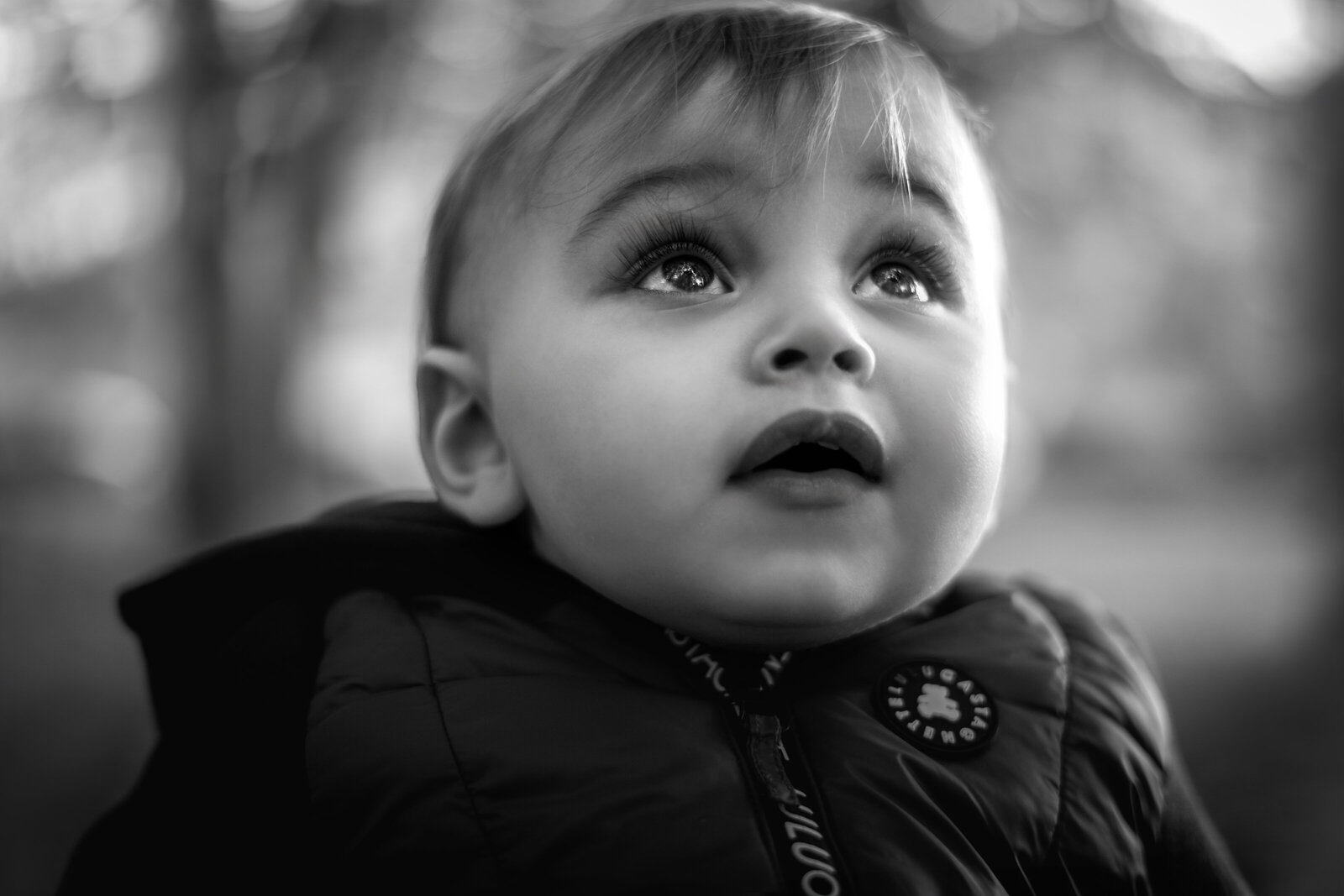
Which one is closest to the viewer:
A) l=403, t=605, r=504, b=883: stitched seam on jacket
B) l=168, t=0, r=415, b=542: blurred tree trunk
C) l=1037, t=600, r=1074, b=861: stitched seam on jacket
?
l=403, t=605, r=504, b=883: stitched seam on jacket

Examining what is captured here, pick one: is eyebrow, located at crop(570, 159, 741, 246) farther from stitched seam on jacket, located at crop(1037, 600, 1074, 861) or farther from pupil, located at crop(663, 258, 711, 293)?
stitched seam on jacket, located at crop(1037, 600, 1074, 861)

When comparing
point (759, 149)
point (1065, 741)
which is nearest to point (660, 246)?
point (759, 149)

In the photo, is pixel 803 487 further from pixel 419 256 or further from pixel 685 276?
pixel 419 256

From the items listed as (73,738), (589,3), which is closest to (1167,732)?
(73,738)

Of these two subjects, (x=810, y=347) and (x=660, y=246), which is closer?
(x=810, y=347)

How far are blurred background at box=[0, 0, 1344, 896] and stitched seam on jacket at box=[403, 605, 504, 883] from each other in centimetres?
174

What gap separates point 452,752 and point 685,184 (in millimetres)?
636

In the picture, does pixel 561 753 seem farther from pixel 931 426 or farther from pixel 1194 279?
pixel 1194 279

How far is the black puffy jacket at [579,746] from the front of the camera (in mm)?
1073

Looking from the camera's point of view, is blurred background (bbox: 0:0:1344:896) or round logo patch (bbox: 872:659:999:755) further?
blurred background (bbox: 0:0:1344:896)

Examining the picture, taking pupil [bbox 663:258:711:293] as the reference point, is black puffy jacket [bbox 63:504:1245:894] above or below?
below

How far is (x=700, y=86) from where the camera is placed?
48.2 inches

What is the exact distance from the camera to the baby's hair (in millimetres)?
1211

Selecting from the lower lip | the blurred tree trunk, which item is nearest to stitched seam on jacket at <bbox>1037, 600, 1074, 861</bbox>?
the lower lip
